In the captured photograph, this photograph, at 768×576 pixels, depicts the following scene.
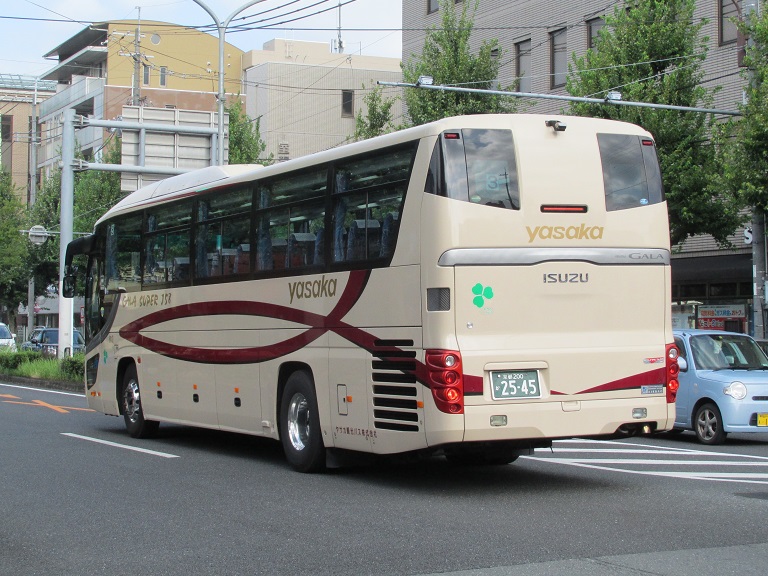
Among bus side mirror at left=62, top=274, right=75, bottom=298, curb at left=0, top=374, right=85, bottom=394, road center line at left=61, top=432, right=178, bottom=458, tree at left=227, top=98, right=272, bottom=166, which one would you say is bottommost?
curb at left=0, top=374, right=85, bottom=394

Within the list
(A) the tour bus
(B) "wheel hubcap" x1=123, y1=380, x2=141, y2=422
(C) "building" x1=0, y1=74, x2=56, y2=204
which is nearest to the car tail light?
(A) the tour bus

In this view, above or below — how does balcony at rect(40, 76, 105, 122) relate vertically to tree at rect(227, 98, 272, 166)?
above

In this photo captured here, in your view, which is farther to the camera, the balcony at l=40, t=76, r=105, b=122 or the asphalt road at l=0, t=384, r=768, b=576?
the balcony at l=40, t=76, r=105, b=122

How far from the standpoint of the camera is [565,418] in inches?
398

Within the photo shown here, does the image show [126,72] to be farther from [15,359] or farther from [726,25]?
[726,25]

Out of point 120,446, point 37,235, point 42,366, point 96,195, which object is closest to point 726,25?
point 42,366

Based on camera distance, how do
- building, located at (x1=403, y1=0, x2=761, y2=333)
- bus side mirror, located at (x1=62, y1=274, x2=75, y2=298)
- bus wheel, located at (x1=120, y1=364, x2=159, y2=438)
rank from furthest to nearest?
1. building, located at (x1=403, y1=0, x2=761, y2=333)
2. bus side mirror, located at (x1=62, y1=274, x2=75, y2=298)
3. bus wheel, located at (x1=120, y1=364, x2=159, y2=438)

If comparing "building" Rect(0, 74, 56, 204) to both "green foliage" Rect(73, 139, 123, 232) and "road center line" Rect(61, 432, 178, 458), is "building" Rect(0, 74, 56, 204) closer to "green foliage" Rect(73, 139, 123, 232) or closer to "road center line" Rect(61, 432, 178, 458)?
"green foliage" Rect(73, 139, 123, 232)

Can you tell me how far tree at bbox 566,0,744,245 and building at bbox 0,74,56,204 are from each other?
7185 cm

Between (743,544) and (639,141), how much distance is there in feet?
14.7

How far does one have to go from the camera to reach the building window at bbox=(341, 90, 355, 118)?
70938 millimetres

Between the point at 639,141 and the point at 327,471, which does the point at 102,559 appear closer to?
the point at 327,471

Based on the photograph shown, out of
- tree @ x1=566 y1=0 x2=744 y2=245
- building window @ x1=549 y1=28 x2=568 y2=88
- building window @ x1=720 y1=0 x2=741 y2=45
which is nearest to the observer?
tree @ x1=566 y1=0 x2=744 y2=245

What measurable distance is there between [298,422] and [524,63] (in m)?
28.2
